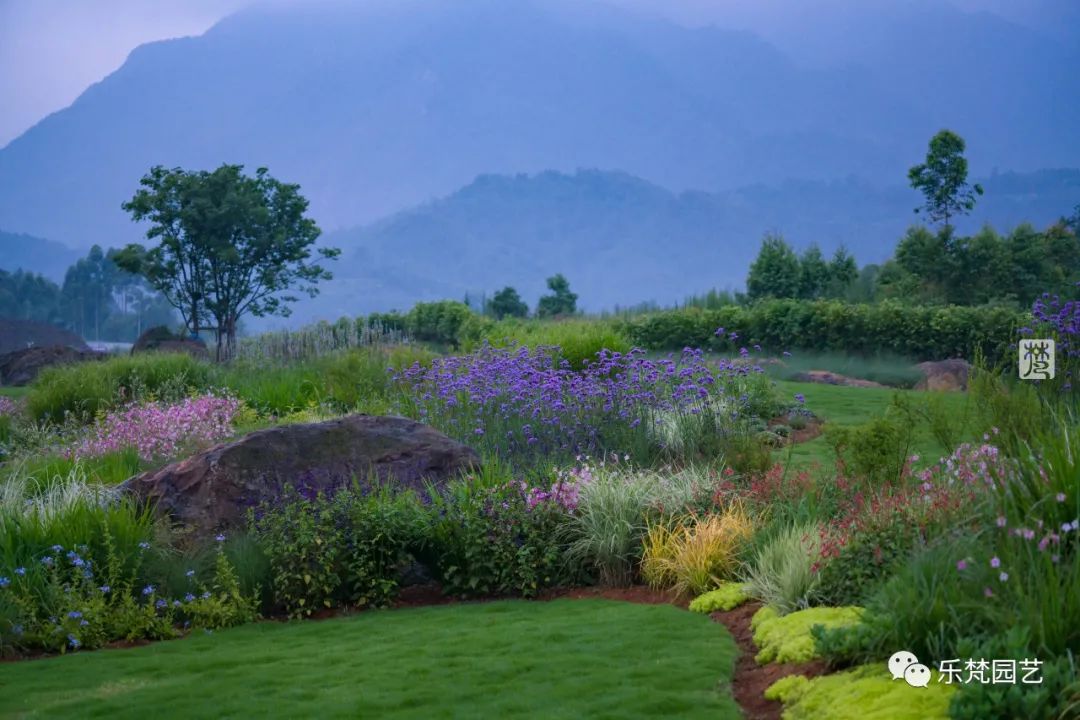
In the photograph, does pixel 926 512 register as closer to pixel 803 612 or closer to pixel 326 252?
pixel 803 612

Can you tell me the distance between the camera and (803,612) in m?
5.87

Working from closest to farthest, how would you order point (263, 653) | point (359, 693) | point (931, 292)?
1. point (359, 693)
2. point (263, 653)
3. point (931, 292)

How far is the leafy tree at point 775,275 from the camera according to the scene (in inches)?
1285

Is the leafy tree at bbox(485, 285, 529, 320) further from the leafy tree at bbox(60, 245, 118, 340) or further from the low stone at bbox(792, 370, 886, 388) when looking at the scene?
the leafy tree at bbox(60, 245, 118, 340)

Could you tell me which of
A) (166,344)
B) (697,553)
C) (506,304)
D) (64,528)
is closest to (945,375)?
(697,553)

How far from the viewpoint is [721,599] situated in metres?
6.84

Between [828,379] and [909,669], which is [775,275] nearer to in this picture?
[828,379]

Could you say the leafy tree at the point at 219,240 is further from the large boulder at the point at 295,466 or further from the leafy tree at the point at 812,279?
the large boulder at the point at 295,466

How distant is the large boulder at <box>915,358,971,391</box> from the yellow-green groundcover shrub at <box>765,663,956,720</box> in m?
14.9

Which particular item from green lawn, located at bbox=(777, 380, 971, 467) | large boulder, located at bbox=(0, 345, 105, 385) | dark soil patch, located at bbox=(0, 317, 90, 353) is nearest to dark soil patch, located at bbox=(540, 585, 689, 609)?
green lawn, located at bbox=(777, 380, 971, 467)

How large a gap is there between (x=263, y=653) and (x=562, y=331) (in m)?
13.1

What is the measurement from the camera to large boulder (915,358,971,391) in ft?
61.9

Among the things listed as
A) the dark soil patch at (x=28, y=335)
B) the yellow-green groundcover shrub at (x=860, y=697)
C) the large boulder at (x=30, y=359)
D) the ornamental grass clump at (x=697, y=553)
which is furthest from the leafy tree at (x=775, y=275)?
the yellow-green groundcover shrub at (x=860, y=697)

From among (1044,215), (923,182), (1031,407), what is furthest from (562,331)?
(1044,215)
